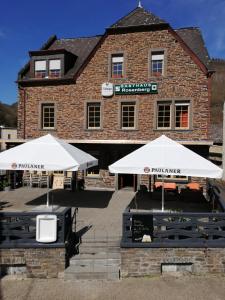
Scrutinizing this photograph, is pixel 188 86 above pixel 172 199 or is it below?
above

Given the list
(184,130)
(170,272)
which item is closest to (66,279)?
(170,272)

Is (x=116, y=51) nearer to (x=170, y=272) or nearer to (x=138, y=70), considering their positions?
(x=138, y=70)

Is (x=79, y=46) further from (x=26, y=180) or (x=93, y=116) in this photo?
(x=26, y=180)

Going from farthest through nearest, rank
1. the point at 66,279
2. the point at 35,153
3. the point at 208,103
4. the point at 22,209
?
the point at 208,103
the point at 22,209
the point at 35,153
the point at 66,279

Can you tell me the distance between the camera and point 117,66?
18266 mm

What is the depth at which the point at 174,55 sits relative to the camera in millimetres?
17328

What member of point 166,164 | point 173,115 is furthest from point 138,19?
point 166,164

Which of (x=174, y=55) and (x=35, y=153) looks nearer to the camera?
(x=35, y=153)

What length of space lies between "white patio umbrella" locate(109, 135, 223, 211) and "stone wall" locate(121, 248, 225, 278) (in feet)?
7.19

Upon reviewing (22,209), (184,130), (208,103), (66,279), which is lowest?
(66,279)

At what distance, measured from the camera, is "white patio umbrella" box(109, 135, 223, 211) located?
29.9 ft

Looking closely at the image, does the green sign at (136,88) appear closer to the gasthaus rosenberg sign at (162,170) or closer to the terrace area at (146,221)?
the terrace area at (146,221)

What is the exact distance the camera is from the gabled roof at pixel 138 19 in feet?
57.9

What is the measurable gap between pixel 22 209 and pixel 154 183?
8.18 metres
